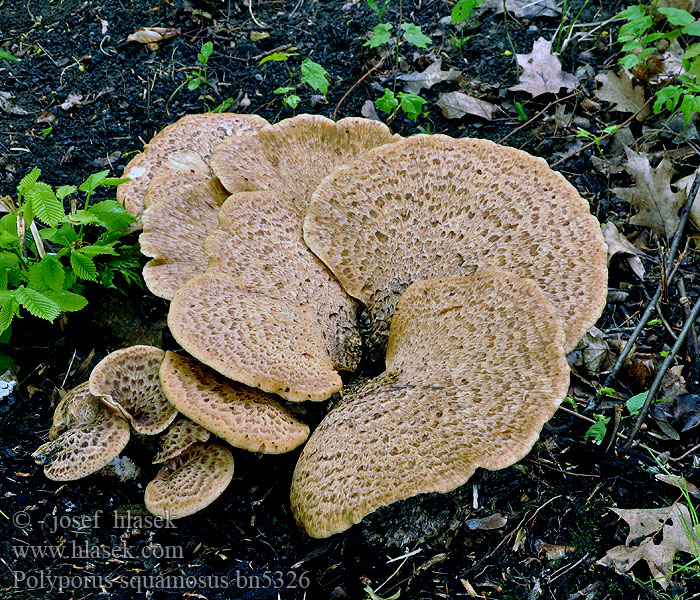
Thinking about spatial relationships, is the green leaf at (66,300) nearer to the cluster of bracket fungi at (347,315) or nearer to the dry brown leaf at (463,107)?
the cluster of bracket fungi at (347,315)

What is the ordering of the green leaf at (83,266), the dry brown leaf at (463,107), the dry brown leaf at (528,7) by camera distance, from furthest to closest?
the dry brown leaf at (528,7) < the dry brown leaf at (463,107) < the green leaf at (83,266)

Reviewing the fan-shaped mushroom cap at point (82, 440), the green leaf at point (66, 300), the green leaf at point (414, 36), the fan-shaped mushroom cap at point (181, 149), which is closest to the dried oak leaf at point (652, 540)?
the fan-shaped mushroom cap at point (82, 440)

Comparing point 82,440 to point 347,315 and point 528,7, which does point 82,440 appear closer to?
point 347,315

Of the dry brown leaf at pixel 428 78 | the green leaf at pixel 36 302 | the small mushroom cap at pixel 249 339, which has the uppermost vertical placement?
the dry brown leaf at pixel 428 78

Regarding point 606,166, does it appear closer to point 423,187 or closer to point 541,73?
point 541,73

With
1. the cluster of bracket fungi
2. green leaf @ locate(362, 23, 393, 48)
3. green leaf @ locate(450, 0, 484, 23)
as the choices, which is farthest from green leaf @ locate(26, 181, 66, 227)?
green leaf @ locate(450, 0, 484, 23)

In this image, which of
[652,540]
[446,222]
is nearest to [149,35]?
[446,222]

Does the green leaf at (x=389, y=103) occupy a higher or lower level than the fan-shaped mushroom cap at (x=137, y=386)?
higher

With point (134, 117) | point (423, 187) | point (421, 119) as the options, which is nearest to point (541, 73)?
point (421, 119)
